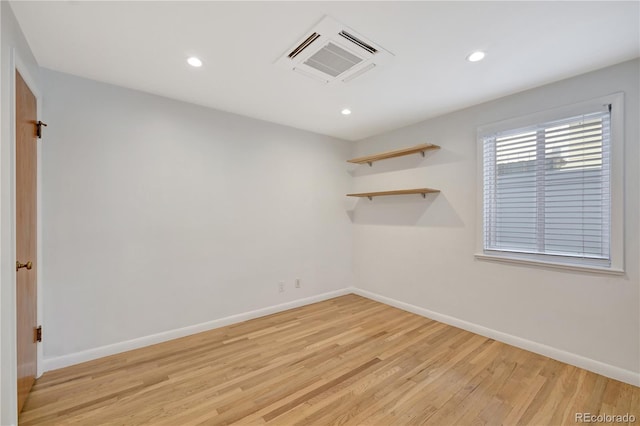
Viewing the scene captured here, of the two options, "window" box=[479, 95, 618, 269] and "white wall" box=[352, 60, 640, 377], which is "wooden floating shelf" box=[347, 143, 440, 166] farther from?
"window" box=[479, 95, 618, 269]

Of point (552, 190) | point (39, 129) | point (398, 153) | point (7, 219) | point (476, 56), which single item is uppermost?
point (476, 56)

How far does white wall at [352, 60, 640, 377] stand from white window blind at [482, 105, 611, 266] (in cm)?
14

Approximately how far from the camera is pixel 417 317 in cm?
342

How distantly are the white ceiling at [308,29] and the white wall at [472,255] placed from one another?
255 millimetres

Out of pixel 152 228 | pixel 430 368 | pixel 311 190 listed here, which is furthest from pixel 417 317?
pixel 152 228

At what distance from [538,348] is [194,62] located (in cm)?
400

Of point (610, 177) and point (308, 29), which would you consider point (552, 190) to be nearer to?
point (610, 177)

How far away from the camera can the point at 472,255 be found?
3.03 m

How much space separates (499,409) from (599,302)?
4.35 ft

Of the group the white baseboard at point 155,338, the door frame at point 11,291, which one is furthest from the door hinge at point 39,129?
the white baseboard at point 155,338

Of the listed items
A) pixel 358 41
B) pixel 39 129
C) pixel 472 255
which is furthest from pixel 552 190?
pixel 39 129

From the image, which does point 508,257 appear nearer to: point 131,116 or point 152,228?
point 152,228

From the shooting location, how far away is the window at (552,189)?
2248 millimetres

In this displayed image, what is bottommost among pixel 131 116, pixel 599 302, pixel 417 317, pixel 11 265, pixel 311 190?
pixel 417 317
